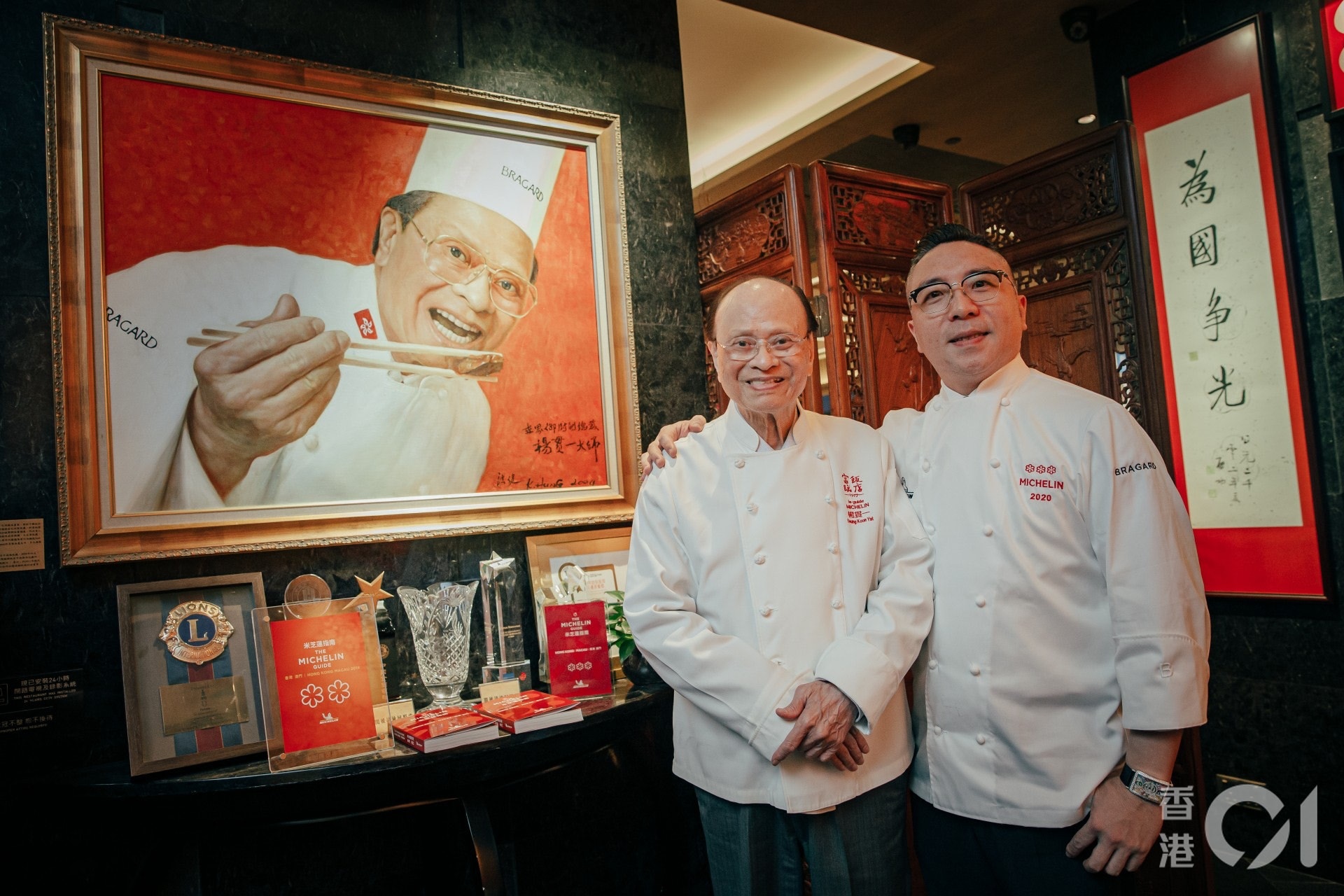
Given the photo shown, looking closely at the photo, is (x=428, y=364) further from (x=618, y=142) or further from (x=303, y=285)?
(x=618, y=142)

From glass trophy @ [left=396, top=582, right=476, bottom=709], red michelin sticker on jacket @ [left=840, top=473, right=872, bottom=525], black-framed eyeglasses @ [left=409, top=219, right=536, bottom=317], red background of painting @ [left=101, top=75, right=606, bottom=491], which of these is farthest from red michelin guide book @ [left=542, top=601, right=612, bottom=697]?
black-framed eyeglasses @ [left=409, top=219, right=536, bottom=317]

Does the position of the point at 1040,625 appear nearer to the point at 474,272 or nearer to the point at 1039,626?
the point at 1039,626

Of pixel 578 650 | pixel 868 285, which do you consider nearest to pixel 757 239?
pixel 868 285

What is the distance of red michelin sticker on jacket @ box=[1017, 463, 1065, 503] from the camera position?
1.60 m

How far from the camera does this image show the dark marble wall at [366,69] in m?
1.88

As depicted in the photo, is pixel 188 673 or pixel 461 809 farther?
pixel 461 809

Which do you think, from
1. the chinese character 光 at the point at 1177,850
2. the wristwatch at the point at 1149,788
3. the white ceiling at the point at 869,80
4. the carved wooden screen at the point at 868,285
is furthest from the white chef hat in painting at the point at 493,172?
the chinese character 光 at the point at 1177,850

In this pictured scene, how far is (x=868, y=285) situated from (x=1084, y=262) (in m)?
0.80

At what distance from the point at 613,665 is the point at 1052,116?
467 cm

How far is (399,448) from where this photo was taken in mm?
2258

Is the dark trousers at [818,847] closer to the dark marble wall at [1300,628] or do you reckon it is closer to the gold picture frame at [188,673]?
the gold picture frame at [188,673]

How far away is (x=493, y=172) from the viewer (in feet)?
8.21

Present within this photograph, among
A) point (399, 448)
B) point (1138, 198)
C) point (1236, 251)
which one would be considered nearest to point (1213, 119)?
point (1236, 251)

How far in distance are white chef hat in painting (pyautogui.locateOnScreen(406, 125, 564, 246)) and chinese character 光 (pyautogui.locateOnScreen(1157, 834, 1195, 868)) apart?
234 cm
